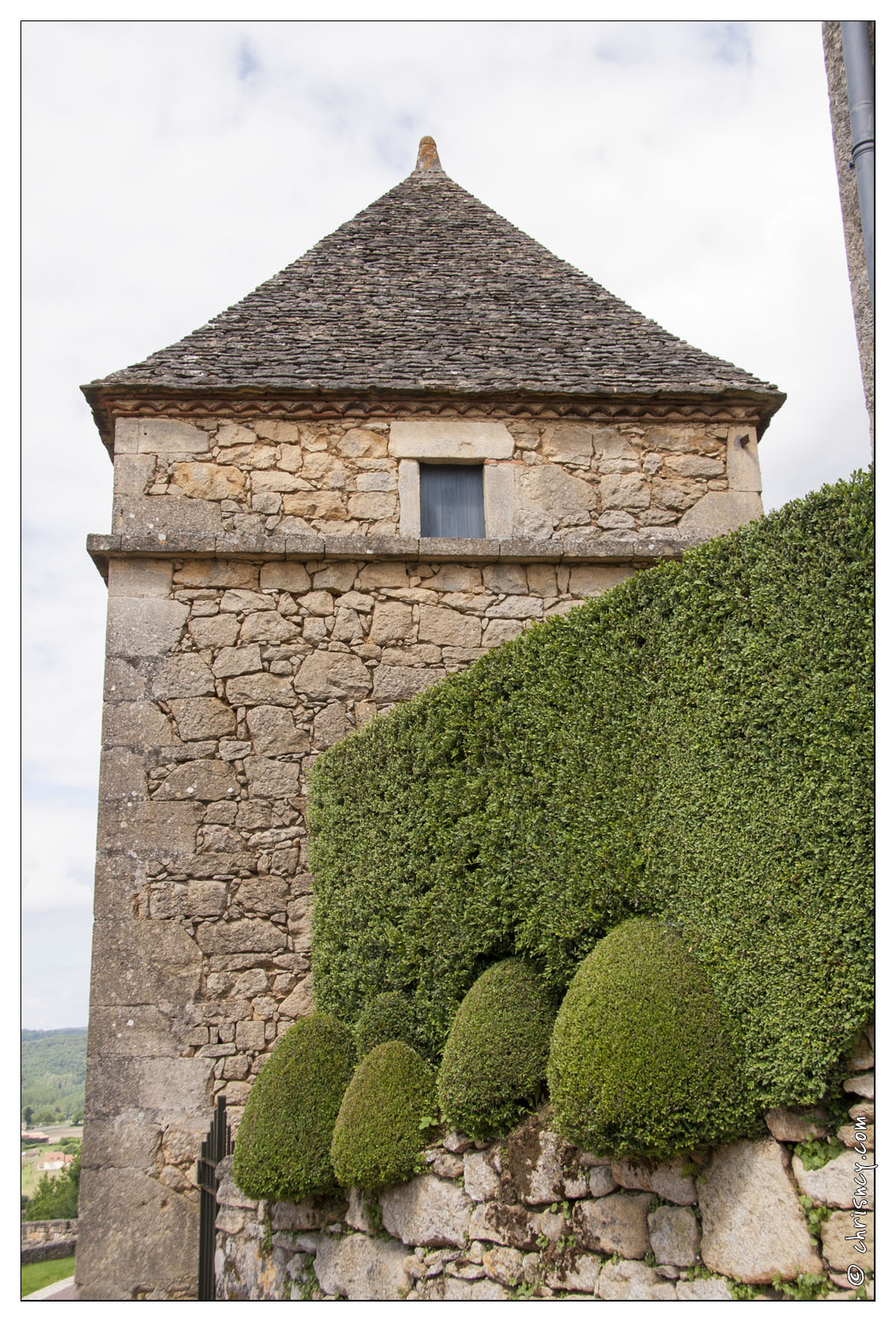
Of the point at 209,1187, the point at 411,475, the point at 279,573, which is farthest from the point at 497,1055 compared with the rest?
the point at 411,475

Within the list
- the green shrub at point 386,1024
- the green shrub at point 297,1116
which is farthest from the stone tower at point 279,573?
the green shrub at point 386,1024

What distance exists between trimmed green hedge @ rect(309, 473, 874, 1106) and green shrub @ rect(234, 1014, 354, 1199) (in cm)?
37

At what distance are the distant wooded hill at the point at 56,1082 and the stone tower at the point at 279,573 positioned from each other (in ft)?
0.67

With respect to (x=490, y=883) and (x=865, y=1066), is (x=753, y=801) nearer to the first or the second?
(x=865, y=1066)

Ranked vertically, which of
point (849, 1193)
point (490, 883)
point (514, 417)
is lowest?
point (849, 1193)

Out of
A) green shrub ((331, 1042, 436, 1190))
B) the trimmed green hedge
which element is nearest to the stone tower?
the trimmed green hedge

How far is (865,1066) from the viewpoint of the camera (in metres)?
3.03

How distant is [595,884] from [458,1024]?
0.97 meters

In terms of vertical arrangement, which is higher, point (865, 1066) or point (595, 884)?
point (595, 884)

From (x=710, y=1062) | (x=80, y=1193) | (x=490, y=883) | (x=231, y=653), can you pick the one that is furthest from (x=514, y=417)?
(x=80, y=1193)

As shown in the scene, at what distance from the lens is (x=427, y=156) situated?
437 inches

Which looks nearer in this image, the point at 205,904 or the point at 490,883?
the point at 490,883

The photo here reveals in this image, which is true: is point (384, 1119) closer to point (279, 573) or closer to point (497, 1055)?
point (497, 1055)

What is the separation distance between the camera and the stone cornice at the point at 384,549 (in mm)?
7371
